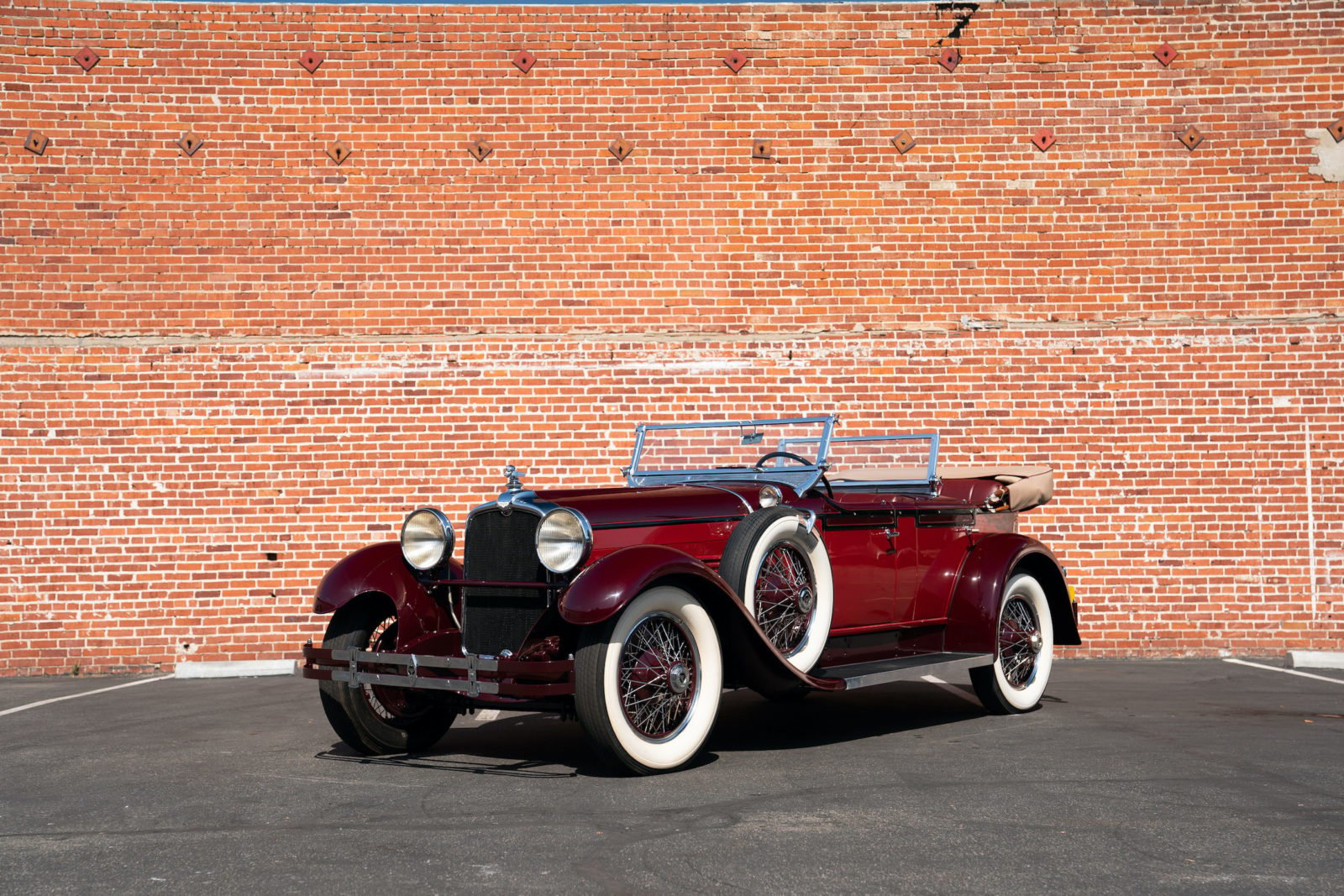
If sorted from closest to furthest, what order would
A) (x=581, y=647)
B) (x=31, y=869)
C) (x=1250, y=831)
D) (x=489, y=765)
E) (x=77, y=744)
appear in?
(x=31, y=869)
(x=1250, y=831)
(x=581, y=647)
(x=489, y=765)
(x=77, y=744)

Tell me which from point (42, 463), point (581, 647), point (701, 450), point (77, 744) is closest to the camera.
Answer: point (581, 647)

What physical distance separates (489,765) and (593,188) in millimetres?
5723

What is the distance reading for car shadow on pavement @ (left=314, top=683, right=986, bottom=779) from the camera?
19.6 feet

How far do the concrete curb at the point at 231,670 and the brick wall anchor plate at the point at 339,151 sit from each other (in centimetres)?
385

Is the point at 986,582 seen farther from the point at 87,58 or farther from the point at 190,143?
the point at 87,58

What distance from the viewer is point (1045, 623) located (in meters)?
7.84

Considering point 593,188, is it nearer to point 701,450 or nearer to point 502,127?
point 502,127

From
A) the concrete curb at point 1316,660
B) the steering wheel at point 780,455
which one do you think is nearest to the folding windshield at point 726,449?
the steering wheel at point 780,455

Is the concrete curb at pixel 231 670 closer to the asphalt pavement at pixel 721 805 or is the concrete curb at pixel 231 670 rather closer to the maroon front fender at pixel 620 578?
the asphalt pavement at pixel 721 805

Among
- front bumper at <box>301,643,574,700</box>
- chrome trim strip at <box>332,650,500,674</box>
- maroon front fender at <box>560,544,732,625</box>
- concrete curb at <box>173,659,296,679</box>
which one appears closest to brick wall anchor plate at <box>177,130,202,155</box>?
concrete curb at <box>173,659,296,679</box>

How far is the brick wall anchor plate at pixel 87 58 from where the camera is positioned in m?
10.2

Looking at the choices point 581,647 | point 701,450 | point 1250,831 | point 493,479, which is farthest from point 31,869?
point 493,479

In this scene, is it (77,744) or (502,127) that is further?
(502,127)

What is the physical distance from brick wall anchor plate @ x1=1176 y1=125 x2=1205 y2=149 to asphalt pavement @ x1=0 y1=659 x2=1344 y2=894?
478 cm
